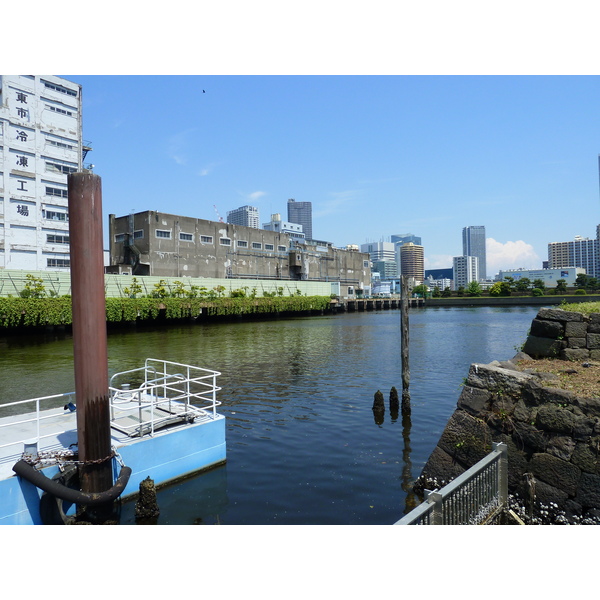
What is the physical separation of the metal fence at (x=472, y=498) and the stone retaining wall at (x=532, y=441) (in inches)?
21.3

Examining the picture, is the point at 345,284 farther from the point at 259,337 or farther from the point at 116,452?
the point at 116,452

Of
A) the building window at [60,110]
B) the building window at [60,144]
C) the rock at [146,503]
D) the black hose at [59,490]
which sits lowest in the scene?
the rock at [146,503]

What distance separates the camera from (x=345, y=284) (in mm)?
113375

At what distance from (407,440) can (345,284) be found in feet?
331

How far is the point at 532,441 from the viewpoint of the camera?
318 inches

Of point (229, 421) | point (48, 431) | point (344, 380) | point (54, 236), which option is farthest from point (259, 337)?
point (54, 236)

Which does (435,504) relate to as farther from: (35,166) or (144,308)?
(35,166)

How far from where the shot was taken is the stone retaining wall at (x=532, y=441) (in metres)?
7.44

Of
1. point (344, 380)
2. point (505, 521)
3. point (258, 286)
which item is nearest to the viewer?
point (505, 521)

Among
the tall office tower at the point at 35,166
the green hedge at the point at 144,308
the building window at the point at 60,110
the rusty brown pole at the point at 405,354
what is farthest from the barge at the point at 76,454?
the building window at the point at 60,110

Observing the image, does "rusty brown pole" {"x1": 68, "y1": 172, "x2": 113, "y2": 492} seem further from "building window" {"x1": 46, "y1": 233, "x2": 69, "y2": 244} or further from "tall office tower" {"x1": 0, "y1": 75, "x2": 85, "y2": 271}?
"building window" {"x1": 46, "y1": 233, "x2": 69, "y2": 244}

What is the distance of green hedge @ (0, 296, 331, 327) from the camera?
145ft

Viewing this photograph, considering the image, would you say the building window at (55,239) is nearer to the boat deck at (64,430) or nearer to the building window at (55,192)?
the building window at (55,192)

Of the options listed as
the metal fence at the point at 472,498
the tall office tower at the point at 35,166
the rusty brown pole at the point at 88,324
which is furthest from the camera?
the tall office tower at the point at 35,166
